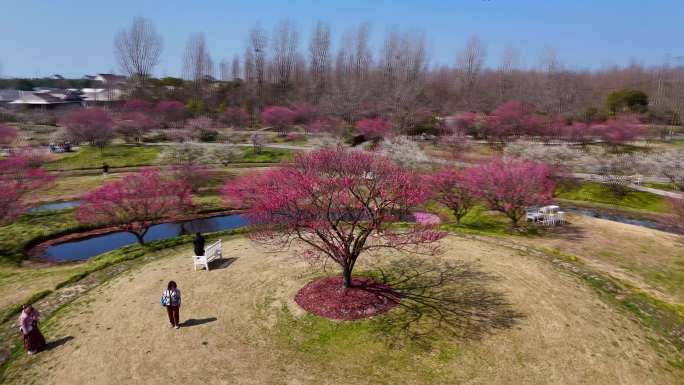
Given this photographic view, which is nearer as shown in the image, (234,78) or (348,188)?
(348,188)

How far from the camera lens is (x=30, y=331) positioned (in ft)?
38.1

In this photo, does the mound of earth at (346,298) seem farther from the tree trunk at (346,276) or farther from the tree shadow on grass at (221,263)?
the tree shadow on grass at (221,263)

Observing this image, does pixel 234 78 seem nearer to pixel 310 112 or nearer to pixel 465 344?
pixel 310 112

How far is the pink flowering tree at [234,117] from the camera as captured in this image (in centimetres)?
7069

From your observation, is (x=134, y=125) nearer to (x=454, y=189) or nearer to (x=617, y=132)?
(x=454, y=189)

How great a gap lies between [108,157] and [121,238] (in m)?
27.8

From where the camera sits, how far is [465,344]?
11.8 m

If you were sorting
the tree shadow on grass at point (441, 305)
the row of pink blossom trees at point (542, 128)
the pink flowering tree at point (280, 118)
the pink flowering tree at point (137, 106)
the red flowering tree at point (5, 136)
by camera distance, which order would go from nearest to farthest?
the tree shadow on grass at point (441, 305), the row of pink blossom trees at point (542, 128), the red flowering tree at point (5, 136), the pink flowering tree at point (280, 118), the pink flowering tree at point (137, 106)

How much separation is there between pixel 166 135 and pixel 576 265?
5810 cm

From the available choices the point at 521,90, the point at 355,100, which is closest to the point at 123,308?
the point at 355,100

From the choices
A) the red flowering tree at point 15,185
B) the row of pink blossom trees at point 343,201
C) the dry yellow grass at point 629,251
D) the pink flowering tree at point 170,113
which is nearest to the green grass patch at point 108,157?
the red flowering tree at point 15,185

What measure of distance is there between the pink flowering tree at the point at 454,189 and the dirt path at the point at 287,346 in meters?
9.15

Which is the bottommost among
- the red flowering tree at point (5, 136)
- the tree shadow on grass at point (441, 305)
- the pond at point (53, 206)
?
the tree shadow on grass at point (441, 305)

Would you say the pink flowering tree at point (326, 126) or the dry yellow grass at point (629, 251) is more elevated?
the pink flowering tree at point (326, 126)
